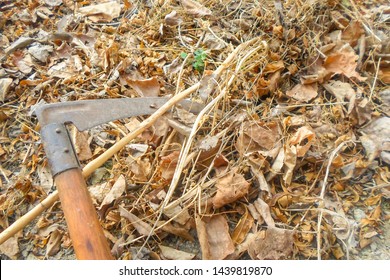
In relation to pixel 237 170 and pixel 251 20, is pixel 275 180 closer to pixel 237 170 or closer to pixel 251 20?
pixel 237 170

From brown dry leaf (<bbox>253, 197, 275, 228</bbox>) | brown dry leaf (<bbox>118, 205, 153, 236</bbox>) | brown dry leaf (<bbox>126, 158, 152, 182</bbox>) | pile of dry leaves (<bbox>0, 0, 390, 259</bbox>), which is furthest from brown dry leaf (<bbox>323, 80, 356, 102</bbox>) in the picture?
brown dry leaf (<bbox>118, 205, 153, 236</bbox>)

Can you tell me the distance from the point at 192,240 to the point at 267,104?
2.35 ft

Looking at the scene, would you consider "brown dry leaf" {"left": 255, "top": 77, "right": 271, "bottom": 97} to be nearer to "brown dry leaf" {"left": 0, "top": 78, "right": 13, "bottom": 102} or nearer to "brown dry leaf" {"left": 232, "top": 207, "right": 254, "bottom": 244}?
"brown dry leaf" {"left": 232, "top": 207, "right": 254, "bottom": 244}

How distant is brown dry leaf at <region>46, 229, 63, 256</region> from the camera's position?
1524mm

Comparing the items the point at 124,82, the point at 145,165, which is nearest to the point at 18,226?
the point at 145,165

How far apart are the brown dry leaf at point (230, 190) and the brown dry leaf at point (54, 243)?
0.62 metres

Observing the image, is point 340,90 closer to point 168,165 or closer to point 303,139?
point 303,139

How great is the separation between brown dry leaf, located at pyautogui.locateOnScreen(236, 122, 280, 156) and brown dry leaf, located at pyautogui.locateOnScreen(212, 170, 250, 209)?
14cm

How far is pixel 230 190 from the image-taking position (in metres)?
1.48

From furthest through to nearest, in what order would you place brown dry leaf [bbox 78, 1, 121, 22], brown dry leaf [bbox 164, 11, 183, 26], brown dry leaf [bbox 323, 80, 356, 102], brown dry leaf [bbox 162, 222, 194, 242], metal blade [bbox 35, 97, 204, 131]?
brown dry leaf [bbox 78, 1, 121, 22]
brown dry leaf [bbox 164, 11, 183, 26]
brown dry leaf [bbox 323, 80, 356, 102]
brown dry leaf [bbox 162, 222, 194, 242]
metal blade [bbox 35, 97, 204, 131]

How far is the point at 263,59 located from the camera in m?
1.89

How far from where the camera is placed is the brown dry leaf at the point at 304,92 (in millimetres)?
1811

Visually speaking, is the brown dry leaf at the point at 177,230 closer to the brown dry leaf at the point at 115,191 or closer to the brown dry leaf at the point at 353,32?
the brown dry leaf at the point at 115,191
